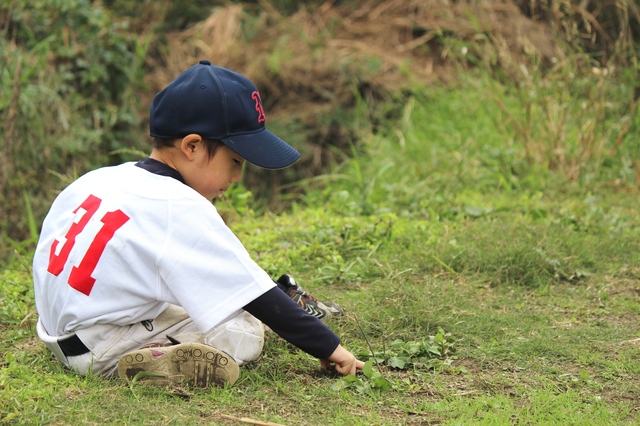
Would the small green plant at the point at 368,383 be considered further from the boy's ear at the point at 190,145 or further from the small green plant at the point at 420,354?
the boy's ear at the point at 190,145

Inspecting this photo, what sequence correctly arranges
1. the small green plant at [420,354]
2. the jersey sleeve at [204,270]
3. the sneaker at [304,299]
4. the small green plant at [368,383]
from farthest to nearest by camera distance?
1. the sneaker at [304,299]
2. the small green plant at [420,354]
3. the small green plant at [368,383]
4. the jersey sleeve at [204,270]

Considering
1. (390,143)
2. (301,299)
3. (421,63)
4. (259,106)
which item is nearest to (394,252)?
(301,299)

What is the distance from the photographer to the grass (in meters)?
2.44

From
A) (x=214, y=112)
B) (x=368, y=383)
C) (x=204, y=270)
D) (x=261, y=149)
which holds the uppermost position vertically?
(x=214, y=112)

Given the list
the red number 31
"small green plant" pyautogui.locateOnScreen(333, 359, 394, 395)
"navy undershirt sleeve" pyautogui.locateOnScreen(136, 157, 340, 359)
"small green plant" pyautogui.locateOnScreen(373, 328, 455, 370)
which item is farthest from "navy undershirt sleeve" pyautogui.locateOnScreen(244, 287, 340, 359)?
the red number 31

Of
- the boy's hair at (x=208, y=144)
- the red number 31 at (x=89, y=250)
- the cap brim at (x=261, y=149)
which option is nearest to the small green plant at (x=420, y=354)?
the cap brim at (x=261, y=149)

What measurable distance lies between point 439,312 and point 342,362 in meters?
0.69

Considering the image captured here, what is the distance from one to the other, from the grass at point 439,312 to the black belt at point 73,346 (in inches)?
3.7

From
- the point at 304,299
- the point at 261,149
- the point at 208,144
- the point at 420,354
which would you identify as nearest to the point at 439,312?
the point at 420,354

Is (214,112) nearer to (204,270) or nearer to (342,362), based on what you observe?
(204,270)

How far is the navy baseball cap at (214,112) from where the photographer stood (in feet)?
8.41

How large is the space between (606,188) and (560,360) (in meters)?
2.64

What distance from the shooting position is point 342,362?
2.61m

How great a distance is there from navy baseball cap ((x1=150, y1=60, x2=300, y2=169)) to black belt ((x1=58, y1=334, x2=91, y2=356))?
708mm
